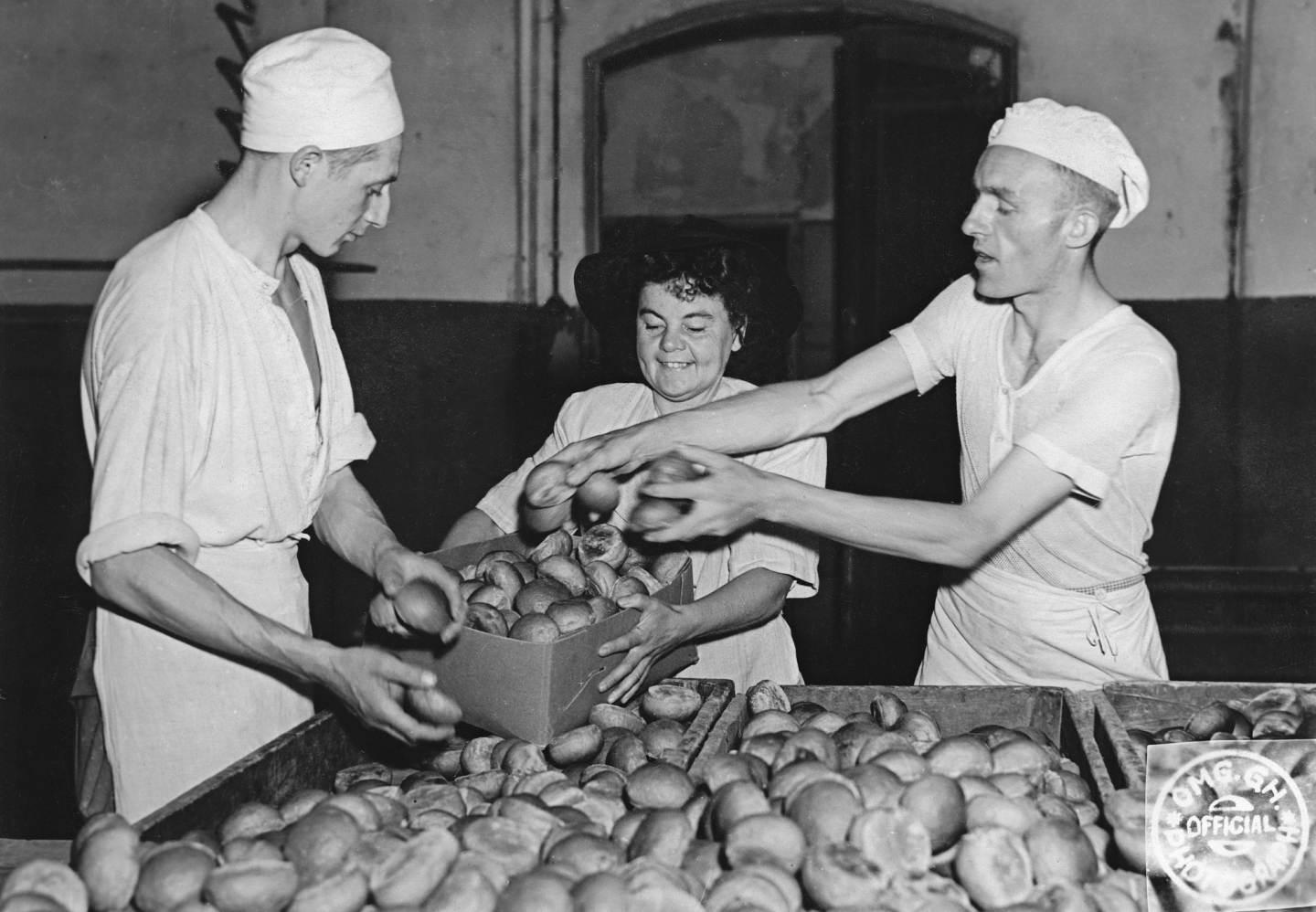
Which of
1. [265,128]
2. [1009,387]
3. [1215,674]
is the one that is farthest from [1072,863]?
[1215,674]

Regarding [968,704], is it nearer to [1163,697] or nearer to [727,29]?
[1163,697]

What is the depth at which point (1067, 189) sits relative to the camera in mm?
2332

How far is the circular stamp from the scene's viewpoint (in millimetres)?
1577

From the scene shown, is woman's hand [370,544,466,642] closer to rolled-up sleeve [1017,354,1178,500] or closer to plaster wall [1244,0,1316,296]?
rolled-up sleeve [1017,354,1178,500]

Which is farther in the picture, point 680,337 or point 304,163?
point 680,337

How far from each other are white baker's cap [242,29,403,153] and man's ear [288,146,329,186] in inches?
0.5

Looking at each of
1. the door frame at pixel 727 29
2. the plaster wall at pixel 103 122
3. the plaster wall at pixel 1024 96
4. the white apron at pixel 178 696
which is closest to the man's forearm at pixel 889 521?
the white apron at pixel 178 696

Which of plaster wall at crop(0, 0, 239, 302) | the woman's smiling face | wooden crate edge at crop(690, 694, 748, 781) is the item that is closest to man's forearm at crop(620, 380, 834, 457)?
the woman's smiling face

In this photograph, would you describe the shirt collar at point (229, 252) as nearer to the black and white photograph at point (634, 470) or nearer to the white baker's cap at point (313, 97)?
the black and white photograph at point (634, 470)

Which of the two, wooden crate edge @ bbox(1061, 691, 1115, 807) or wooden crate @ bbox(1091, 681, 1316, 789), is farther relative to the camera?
wooden crate @ bbox(1091, 681, 1316, 789)

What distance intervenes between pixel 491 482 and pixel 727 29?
2415 millimetres

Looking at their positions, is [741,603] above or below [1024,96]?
below

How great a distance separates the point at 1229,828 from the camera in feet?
5.57
